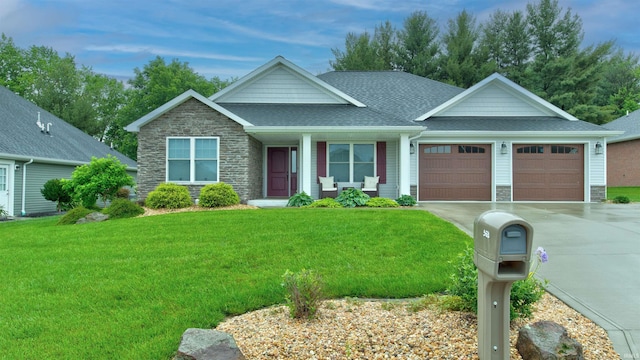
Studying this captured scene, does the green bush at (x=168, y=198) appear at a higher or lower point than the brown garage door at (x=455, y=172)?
lower

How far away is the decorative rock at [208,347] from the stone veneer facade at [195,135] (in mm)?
10608

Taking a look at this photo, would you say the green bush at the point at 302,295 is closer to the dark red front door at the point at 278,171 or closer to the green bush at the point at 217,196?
the green bush at the point at 217,196

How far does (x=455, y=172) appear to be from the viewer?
51.1 ft

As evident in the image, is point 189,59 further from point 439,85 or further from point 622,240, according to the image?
point 622,240

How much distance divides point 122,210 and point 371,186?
8.11 m

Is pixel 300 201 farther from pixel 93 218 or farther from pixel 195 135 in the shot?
pixel 93 218

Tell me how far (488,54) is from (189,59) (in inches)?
1053

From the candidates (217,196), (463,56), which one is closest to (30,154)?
(217,196)

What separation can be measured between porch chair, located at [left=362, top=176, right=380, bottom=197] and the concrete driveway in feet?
14.9

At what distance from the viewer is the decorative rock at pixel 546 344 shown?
2.94 meters

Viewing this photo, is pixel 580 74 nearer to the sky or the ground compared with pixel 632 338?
nearer to the sky

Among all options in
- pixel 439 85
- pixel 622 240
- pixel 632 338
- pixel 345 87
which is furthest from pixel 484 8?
pixel 632 338

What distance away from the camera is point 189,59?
3928 cm

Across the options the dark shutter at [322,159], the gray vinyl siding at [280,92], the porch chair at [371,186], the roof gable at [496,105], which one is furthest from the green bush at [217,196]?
the roof gable at [496,105]
